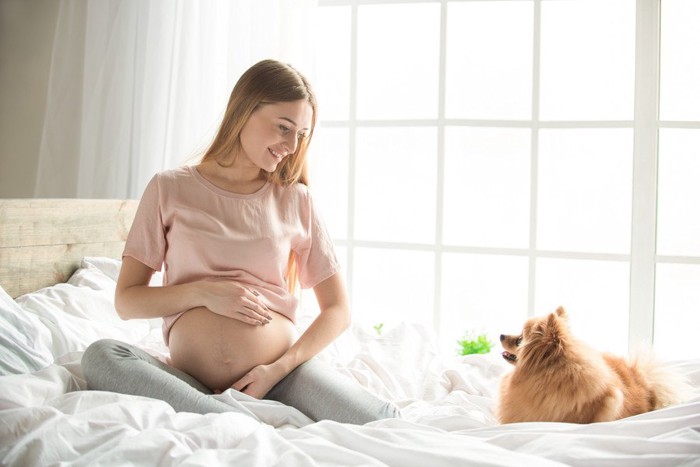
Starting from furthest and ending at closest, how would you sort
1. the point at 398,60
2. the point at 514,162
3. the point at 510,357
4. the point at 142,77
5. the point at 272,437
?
the point at 398,60, the point at 514,162, the point at 142,77, the point at 510,357, the point at 272,437

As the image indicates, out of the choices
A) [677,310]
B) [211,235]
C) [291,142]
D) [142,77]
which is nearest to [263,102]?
[291,142]

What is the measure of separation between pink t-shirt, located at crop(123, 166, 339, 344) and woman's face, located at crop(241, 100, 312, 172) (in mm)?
84

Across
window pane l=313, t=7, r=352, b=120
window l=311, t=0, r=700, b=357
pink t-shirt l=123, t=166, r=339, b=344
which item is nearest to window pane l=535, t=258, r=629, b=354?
window l=311, t=0, r=700, b=357

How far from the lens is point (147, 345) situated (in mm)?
1791

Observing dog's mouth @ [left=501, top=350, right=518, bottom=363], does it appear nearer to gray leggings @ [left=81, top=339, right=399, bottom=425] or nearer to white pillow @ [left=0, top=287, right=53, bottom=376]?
gray leggings @ [left=81, top=339, right=399, bottom=425]

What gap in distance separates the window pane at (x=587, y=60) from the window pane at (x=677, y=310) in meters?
0.63

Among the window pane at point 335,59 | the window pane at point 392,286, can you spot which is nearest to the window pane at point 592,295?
the window pane at point 392,286

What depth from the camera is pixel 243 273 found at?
4.95ft

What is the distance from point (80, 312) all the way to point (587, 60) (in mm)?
2104

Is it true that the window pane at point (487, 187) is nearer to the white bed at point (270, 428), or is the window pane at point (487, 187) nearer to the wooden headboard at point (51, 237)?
the white bed at point (270, 428)

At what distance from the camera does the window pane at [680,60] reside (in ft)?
8.71

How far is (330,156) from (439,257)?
2.12 ft

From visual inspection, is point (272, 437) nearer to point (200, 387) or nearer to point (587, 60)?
point (200, 387)

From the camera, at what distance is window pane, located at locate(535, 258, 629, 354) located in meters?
2.80
